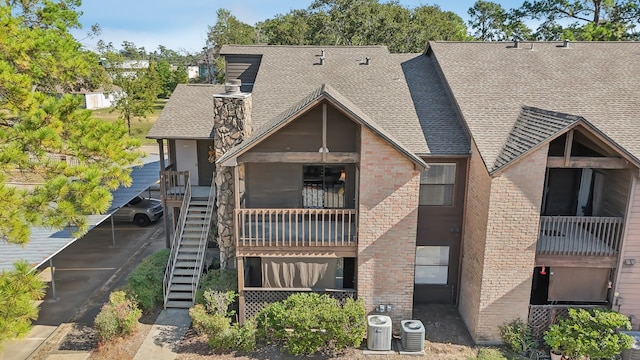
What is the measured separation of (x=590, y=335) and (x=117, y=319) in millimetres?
13019

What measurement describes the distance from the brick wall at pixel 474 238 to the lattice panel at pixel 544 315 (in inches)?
64.8

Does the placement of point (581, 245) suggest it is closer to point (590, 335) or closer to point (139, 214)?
point (590, 335)

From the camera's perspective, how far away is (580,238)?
1348 centimetres

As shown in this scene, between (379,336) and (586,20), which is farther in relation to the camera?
(586,20)

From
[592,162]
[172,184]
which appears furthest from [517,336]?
[172,184]

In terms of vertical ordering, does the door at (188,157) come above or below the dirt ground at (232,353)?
above

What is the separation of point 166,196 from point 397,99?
9.46 meters

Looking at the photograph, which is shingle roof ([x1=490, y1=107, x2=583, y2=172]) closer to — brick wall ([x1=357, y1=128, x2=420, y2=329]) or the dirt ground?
brick wall ([x1=357, y1=128, x2=420, y2=329])

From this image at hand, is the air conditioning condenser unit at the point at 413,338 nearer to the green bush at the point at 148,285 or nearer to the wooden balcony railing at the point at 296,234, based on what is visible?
the wooden balcony railing at the point at 296,234

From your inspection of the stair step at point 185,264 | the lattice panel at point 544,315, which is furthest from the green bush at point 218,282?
the lattice panel at point 544,315

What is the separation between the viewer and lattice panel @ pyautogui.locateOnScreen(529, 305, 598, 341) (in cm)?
1316

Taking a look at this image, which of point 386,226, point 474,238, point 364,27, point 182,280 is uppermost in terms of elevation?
point 364,27

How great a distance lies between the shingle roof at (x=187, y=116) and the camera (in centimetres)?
1639

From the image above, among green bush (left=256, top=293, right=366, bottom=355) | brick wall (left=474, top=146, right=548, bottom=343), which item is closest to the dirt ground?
green bush (left=256, top=293, right=366, bottom=355)
